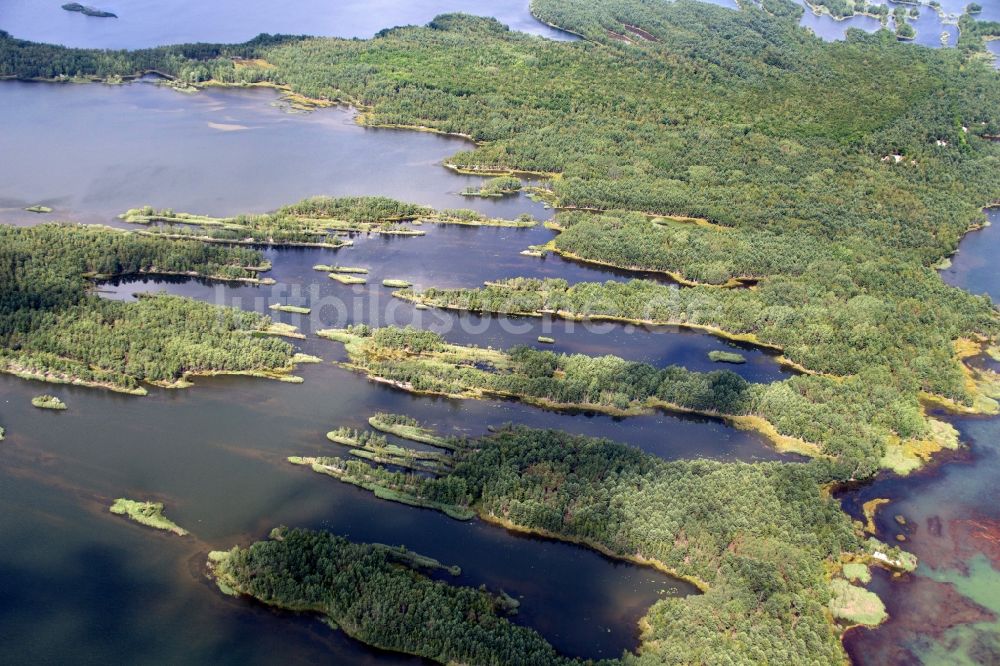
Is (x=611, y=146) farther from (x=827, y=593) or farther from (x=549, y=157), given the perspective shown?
(x=827, y=593)

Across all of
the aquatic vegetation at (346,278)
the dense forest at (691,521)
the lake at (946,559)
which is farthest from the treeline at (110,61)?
the lake at (946,559)

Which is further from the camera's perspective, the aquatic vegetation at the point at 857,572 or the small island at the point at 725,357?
the small island at the point at 725,357

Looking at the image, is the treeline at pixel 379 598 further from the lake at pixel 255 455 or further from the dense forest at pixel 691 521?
the lake at pixel 255 455

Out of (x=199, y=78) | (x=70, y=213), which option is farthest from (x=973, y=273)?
(x=199, y=78)

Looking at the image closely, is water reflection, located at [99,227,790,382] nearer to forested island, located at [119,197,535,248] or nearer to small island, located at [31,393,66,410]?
forested island, located at [119,197,535,248]

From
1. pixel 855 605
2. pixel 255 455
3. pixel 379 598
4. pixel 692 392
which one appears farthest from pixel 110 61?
pixel 855 605

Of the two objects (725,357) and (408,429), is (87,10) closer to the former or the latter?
(408,429)

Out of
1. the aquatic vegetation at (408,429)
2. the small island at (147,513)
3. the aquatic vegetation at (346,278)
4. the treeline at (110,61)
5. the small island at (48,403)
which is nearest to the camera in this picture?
the small island at (147,513)
